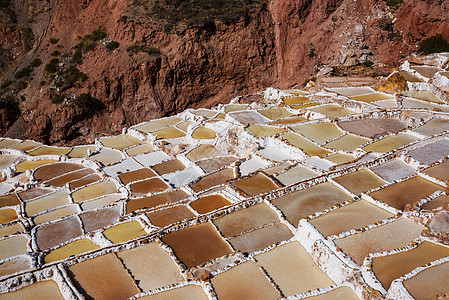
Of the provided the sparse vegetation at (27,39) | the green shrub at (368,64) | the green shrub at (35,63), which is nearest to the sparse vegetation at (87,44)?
the green shrub at (35,63)

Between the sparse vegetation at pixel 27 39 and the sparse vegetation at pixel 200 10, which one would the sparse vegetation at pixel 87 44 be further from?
the sparse vegetation at pixel 27 39

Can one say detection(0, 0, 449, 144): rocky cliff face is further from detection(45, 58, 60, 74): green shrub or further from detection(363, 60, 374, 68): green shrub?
detection(363, 60, 374, 68): green shrub

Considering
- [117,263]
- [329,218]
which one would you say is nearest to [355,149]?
[329,218]

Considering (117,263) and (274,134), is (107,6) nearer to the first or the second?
(274,134)

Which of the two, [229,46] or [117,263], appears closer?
[117,263]

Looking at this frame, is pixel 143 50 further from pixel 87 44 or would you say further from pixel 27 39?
pixel 27 39

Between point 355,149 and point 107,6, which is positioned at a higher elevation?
point 107,6

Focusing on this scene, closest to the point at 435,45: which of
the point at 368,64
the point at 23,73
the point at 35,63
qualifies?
the point at 368,64
